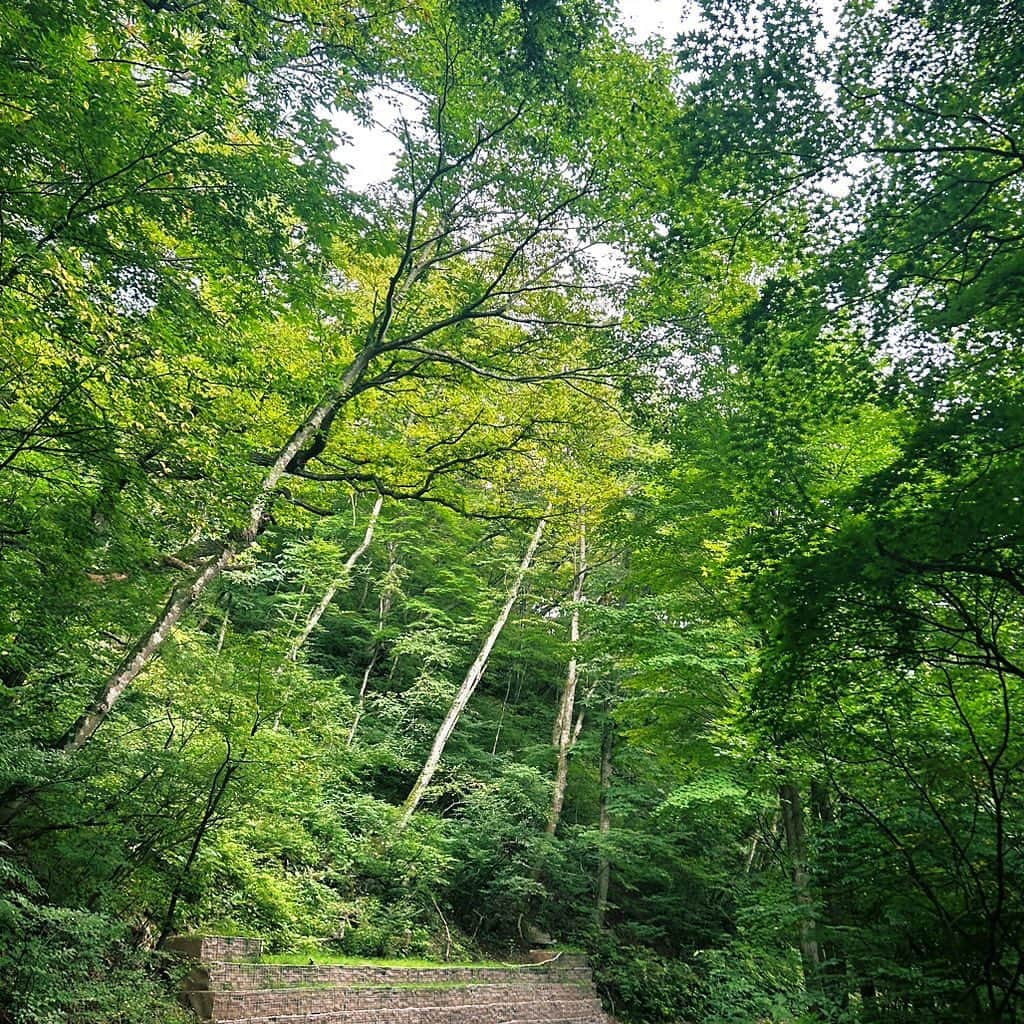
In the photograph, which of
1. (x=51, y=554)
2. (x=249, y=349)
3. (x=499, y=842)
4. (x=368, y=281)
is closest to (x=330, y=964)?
(x=499, y=842)

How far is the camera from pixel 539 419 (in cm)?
823

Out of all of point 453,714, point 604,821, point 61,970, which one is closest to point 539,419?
point 61,970

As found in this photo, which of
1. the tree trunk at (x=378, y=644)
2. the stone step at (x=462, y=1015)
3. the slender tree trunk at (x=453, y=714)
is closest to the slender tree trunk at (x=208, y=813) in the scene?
the stone step at (x=462, y=1015)

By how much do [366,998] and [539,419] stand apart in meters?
6.99

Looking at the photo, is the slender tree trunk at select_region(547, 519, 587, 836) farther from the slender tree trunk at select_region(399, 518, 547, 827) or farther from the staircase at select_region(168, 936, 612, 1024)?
the staircase at select_region(168, 936, 612, 1024)

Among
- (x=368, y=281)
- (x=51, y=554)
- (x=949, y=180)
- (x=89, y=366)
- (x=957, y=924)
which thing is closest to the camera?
(x=957, y=924)

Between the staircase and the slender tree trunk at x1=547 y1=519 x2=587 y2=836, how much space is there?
112 inches

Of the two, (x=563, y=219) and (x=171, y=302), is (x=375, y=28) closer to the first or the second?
(x=563, y=219)

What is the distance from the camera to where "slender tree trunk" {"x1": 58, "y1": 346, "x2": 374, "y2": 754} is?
5.33 meters

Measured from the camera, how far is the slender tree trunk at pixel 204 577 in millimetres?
5328

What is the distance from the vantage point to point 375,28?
18.8ft

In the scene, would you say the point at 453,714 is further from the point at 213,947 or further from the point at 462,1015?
the point at 213,947

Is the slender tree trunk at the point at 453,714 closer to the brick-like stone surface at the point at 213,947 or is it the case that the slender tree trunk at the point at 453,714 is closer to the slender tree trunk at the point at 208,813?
→ the brick-like stone surface at the point at 213,947

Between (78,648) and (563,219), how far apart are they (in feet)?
19.4
